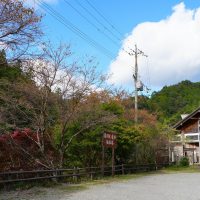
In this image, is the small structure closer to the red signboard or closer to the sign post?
the sign post

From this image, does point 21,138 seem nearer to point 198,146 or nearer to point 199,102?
point 198,146

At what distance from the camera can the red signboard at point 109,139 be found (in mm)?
22733

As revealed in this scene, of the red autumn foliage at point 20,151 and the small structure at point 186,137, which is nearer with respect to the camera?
the red autumn foliage at point 20,151

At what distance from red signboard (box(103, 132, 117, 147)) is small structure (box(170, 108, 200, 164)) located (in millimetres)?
19797

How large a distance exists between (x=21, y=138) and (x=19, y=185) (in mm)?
3288

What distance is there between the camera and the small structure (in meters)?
43.3

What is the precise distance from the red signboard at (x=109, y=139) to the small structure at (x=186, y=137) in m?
19.8

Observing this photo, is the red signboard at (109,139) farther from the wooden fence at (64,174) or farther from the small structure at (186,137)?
the small structure at (186,137)

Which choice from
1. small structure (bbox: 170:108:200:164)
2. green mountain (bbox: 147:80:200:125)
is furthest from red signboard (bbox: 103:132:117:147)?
→ green mountain (bbox: 147:80:200:125)

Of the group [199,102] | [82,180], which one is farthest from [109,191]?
[199,102]

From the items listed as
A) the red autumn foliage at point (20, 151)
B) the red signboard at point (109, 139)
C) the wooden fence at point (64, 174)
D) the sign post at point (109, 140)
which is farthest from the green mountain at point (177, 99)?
the red autumn foliage at point (20, 151)

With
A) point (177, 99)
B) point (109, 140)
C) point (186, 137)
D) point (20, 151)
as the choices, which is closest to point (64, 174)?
point (20, 151)

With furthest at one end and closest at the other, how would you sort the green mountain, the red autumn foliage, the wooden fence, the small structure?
the green mountain
the small structure
the red autumn foliage
the wooden fence

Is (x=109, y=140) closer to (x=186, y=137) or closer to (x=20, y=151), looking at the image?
(x=20, y=151)
